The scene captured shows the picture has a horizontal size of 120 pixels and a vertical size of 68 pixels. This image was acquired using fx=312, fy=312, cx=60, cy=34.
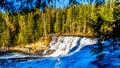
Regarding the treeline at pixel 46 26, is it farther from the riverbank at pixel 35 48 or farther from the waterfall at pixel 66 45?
the waterfall at pixel 66 45

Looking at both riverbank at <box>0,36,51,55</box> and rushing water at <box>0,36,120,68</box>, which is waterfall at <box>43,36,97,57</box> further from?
riverbank at <box>0,36,51,55</box>

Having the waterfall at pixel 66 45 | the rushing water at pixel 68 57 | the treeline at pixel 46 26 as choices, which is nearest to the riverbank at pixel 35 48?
the rushing water at pixel 68 57

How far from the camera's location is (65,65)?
29.1m

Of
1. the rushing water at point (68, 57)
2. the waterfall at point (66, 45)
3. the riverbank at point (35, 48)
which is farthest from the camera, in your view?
the riverbank at point (35, 48)

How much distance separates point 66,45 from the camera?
58.9 m

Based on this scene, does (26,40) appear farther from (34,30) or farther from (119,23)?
(119,23)

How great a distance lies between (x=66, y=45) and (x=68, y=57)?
2270 cm

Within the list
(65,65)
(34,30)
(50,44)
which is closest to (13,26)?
(34,30)

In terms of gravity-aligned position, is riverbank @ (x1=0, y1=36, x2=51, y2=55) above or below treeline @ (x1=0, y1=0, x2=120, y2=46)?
below

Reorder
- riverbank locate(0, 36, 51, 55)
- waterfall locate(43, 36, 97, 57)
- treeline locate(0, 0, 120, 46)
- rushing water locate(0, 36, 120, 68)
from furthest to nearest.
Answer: treeline locate(0, 0, 120, 46) < riverbank locate(0, 36, 51, 55) < waterfall locate(43, 36, 97, 57) < rushing water locate(0, 36, 120, 68)

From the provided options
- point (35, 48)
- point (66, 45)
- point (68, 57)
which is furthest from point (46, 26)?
point (68, 57)

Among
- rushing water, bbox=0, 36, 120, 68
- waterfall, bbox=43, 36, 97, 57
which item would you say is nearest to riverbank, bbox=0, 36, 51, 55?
rushing water, bbox=0, 36, 120, 68

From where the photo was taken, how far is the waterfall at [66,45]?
53653 mm

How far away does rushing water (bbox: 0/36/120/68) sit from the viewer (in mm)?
23953
